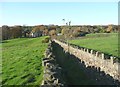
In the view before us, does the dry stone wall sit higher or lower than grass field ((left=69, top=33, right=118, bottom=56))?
higher

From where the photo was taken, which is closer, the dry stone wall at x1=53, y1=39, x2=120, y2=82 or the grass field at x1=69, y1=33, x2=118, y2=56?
the dry stone wall at x1=53, y1=39, x2=120, y2=82

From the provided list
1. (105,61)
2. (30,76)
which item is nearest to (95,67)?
(105,61)

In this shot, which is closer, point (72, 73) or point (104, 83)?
point (104, 83)

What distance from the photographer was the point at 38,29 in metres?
181

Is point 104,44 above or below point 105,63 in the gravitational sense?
below

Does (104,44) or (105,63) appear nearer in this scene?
(105,63)

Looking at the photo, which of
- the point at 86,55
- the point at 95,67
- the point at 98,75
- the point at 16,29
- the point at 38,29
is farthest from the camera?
the point at 38,29

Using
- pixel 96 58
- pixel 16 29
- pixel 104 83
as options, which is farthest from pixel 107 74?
pixel 16 29

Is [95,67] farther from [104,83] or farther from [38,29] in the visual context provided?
[38,29]

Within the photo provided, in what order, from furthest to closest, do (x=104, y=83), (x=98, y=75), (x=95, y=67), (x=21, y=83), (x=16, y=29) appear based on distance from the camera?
1. (x=16, y=29)
2. (x=95, y=67)
3. (x=98, y=75)
4. (x=104, y=83)
5. (x=21, y=83)

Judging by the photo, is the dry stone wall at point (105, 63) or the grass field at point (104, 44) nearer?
the dry stone wall at point (105, 63)

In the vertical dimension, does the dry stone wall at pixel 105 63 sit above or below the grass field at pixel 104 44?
above

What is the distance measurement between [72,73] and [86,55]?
322 inches

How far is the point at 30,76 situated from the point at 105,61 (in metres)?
5.78
